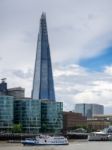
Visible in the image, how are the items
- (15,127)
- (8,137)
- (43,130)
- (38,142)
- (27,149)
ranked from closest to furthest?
(27,149)
(38,142)
(8,137)
(15,127)
(43,130)

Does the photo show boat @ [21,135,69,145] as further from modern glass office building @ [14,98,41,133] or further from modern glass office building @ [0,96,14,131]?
modern glass office building @ [14,98,41,133]

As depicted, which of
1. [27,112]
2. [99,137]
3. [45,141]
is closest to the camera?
[45,141]

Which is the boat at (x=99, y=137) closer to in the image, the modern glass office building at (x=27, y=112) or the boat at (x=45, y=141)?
the modern glass office building at (x=27, y=112)

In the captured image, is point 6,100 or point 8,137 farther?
point 6,100

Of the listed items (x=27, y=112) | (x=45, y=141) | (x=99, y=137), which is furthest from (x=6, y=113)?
(x=45, y=141)

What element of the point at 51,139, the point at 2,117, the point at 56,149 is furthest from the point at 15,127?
the point at 56,149

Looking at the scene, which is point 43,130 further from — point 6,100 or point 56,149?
point 56,149

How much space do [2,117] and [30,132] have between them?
14.1 metres

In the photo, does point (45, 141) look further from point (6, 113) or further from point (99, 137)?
point (6, 113)

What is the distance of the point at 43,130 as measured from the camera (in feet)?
655

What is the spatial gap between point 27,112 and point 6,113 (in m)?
9.90

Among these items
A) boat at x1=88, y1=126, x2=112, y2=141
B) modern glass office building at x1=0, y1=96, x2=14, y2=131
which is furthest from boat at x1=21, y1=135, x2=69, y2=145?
modern glass office building at x1=0, y1=96, x2=14, y2=131

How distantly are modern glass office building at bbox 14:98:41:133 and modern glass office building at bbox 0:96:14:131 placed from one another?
17.5ft

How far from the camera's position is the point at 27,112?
196 m
